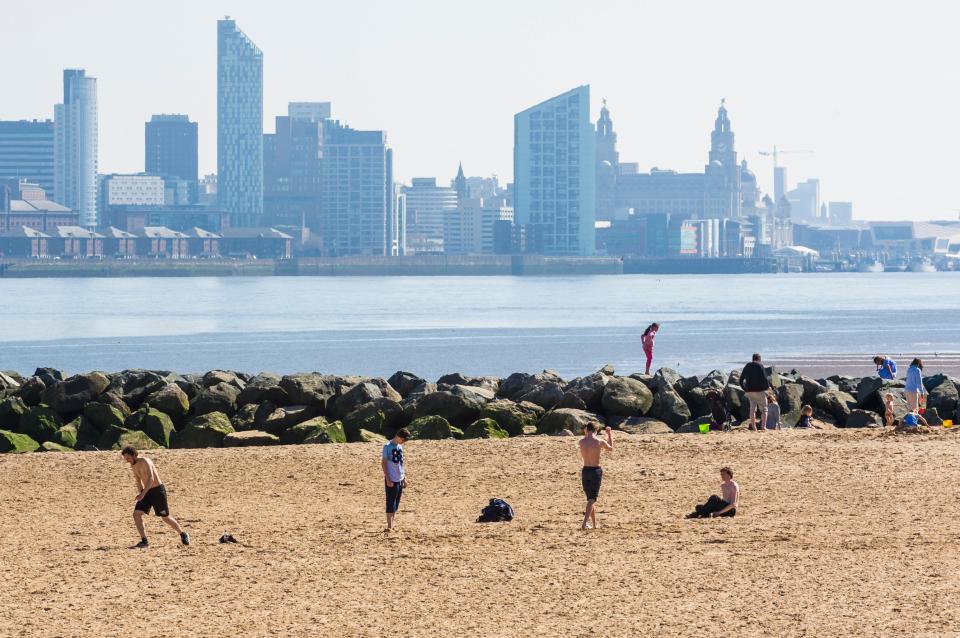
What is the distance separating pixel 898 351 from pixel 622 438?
44.8m

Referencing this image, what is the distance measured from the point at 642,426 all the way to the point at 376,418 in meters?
5.05

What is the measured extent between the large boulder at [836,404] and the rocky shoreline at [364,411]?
3cm

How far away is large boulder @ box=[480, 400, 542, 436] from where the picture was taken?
2888cm

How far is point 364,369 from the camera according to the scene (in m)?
61.2

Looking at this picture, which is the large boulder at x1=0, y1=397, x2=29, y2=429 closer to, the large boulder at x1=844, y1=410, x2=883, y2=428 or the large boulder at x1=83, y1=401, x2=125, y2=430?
the large boulder at x1=83, y1=401, x2=125, y2=430

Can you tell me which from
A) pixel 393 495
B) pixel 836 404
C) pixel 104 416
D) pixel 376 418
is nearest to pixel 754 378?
pixel 836 404

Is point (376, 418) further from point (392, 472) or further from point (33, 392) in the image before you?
point (392, 472)

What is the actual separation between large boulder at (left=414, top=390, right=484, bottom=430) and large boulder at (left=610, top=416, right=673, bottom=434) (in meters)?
2.74

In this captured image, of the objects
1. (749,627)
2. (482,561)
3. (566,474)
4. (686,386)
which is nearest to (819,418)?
(686,386)

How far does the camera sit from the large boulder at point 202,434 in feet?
93.7

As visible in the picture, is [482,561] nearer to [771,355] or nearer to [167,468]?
[167,468]

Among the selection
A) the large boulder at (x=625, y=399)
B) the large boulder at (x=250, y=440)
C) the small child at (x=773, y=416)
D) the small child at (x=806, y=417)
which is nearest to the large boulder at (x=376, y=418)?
the large boulder at (x=250, y=440)

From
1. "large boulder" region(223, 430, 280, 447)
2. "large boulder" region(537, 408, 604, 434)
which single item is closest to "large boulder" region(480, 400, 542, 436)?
"large boulder" region(537, 408, 604, 434)

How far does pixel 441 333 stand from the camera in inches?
3391
